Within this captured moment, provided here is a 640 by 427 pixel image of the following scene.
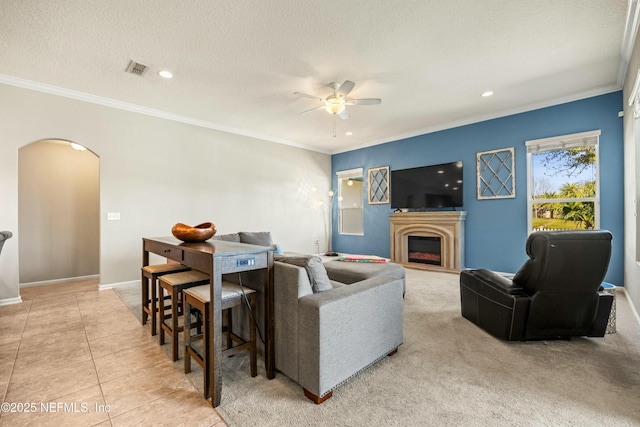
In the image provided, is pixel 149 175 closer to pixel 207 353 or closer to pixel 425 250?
pixel 207 353

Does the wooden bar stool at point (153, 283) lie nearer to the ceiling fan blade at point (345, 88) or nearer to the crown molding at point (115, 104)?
the ceiling fan blade at point (345, 88)

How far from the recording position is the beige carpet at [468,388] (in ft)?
5.10

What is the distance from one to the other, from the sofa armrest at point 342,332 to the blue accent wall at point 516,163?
3813 millimetres

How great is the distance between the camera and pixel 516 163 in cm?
479

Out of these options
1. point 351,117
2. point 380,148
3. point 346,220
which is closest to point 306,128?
point 351,117

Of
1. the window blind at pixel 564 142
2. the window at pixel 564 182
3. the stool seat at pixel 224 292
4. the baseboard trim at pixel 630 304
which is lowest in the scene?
the baseboard trim at pixel 630 304

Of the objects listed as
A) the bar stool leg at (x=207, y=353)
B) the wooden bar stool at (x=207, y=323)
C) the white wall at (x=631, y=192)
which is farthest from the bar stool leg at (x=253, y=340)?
the white wall at (x=631, y=192)

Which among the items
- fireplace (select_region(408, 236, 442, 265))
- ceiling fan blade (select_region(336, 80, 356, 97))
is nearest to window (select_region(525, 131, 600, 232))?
fireplace (select_region(408, 236, 442, 265))

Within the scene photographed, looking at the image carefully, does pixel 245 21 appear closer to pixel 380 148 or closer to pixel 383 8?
pixel 383 8

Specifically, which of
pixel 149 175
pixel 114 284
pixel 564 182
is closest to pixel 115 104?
pixel 149 175

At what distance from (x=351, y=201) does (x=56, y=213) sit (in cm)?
599

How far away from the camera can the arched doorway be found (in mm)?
4527

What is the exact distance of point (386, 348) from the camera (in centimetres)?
212

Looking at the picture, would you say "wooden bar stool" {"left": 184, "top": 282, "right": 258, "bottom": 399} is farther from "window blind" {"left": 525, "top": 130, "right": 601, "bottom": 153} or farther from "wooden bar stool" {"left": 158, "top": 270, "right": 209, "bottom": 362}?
"window blind" {"left": 525, "top": 130, "right": 601, "bottom": 153}
